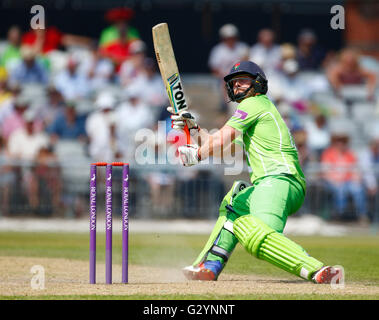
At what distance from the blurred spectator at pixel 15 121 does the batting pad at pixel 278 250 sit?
11248 millimetres

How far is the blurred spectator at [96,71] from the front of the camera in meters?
20.4

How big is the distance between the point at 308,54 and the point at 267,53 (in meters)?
1.39

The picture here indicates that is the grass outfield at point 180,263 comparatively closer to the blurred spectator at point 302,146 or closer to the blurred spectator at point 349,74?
the blurred spectator at point 302,146

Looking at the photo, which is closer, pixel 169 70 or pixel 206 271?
pixel 206 271

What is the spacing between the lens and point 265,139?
8.95m

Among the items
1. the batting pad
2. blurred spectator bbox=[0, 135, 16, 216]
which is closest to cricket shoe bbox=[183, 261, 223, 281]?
the batting pad

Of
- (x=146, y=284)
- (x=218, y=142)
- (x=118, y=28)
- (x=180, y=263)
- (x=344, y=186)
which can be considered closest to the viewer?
(x=218, y=142)

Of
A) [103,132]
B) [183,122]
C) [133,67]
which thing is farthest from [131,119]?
[183,122]

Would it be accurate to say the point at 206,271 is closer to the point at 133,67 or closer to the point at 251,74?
the point at 251,74

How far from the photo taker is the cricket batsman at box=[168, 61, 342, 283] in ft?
27.4

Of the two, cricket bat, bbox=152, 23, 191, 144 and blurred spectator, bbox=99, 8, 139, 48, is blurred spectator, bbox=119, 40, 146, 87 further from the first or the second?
cricket bat, bbox=152, 23, 191, 144

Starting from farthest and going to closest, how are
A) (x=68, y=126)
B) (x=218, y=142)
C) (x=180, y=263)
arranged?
(x=68, y=126) < (x=180, y=263) < (x=218, y=142)

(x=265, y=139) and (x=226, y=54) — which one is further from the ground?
(x=226, y=54)

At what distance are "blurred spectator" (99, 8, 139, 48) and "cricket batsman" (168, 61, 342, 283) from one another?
12105 millimetres
